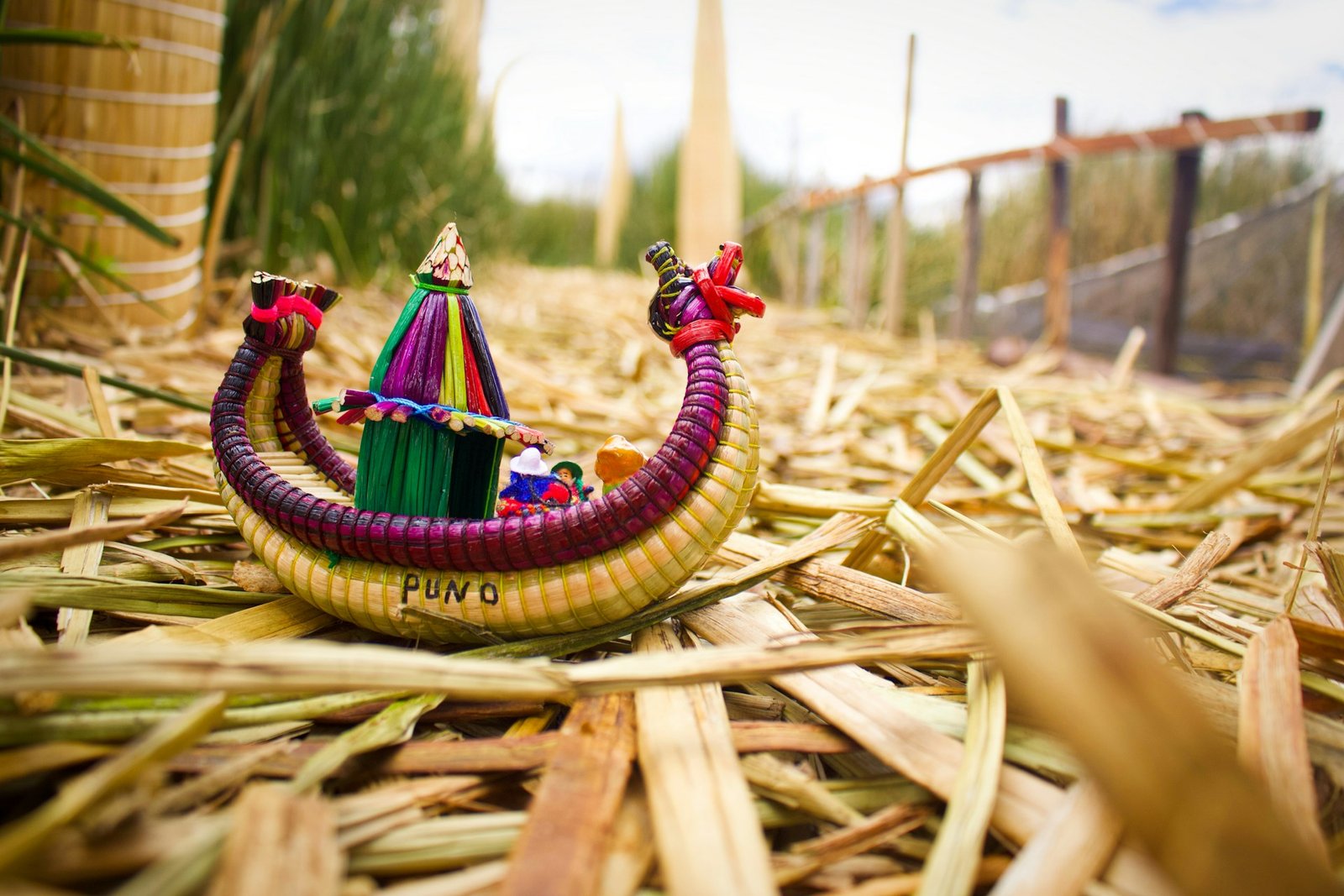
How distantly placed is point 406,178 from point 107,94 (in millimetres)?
2423

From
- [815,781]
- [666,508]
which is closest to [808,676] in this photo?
[815,781]

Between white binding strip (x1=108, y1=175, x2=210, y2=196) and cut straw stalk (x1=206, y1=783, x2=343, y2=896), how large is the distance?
2.13 meters

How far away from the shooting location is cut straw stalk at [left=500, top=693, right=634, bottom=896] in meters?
0.65

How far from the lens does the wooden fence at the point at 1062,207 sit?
4.10 m

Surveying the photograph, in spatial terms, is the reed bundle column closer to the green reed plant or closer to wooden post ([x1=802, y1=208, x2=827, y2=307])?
wooden post ([x1=802, y1=208, x2=827, y2=307])

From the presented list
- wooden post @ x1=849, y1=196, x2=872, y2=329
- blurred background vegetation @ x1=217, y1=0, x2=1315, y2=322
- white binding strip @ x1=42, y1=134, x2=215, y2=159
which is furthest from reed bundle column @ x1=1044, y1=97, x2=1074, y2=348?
white binding strip @ x1=42, y1=134, x2=215, y2=159

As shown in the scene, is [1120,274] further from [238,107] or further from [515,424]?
[515,424]

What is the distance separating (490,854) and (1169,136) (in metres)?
4.83

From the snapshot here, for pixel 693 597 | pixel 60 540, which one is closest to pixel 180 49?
pixel 60 540

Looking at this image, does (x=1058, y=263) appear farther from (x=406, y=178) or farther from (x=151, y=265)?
(x=151, y=265)

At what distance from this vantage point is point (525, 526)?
0.93m

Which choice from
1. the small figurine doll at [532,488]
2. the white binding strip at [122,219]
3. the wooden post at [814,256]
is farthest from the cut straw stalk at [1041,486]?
the wooden post at [814,256]

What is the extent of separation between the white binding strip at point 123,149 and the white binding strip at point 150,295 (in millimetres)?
361

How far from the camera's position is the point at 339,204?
3822 millimetres
